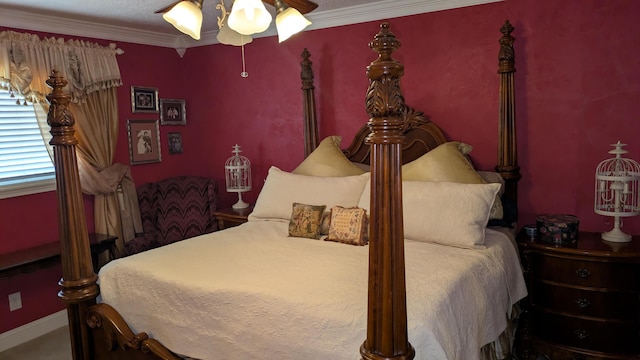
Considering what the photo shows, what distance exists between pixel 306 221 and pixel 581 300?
5.38 feet

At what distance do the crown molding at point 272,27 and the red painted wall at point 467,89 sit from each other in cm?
6

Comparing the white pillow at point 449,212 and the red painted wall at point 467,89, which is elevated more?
the red painted wall at point 467,89

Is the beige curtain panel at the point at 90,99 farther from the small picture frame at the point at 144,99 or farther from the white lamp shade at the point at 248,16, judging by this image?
the white lamp shade at the point at 248,16

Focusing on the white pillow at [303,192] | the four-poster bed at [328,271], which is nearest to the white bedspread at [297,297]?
the four-poster bed at [328,271]

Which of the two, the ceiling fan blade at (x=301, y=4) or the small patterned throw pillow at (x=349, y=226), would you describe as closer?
the ceiling fan blade at (x=301, y=4)

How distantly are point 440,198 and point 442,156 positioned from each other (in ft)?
1.38

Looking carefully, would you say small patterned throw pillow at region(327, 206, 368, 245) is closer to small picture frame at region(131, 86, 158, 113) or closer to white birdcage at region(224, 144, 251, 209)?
white birdcage at region(224, 144, 251, 209)

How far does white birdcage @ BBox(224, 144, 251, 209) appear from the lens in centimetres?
409

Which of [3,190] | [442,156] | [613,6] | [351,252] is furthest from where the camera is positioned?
[3,190]

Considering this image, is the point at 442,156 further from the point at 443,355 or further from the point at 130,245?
the point at 130,245

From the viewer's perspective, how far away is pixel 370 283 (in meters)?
1.40

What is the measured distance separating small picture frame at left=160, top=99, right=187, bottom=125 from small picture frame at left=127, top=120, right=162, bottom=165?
0.11 meters

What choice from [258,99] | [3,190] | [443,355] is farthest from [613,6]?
[3,190]

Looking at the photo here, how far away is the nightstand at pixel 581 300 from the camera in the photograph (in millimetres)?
2479
